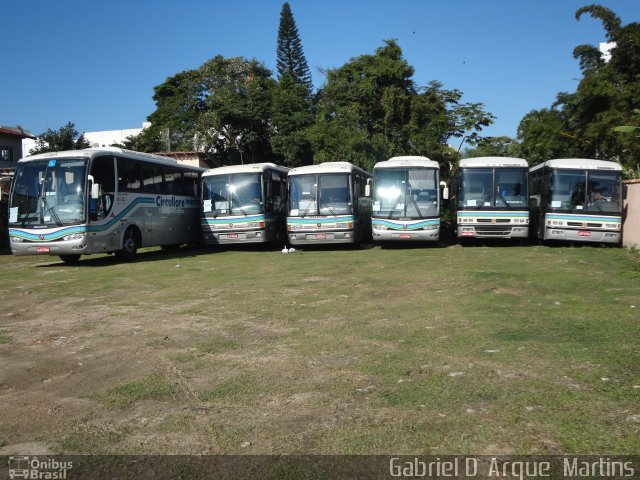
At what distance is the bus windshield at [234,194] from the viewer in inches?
755

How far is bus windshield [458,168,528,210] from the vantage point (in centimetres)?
1822

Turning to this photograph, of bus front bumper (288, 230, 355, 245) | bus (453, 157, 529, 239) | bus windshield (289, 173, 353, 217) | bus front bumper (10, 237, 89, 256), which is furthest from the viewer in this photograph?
bus windshield (289, 173, 353, 217)

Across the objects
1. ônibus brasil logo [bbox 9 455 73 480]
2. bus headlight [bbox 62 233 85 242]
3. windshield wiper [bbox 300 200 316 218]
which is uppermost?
windshield wiper [bbox 300 200 316 218]

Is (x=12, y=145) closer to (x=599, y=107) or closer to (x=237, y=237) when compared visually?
(x=237, y=237)

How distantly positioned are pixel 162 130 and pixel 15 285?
4311 cm

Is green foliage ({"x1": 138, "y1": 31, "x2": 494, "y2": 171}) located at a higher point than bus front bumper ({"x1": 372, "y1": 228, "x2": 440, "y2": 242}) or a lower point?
higher

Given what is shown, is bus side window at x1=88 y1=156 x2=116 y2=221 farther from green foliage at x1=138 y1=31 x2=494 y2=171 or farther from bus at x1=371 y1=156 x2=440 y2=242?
green foliage at x1=138 y1=31 x2=494 y2=171

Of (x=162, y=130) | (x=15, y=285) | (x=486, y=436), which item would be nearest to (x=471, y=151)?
(x=162, y=130)

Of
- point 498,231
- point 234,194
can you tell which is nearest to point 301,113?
point 234,194

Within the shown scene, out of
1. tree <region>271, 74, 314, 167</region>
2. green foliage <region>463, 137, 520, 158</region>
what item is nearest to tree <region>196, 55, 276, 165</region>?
tree <region>271, 74, 314, 167</region>

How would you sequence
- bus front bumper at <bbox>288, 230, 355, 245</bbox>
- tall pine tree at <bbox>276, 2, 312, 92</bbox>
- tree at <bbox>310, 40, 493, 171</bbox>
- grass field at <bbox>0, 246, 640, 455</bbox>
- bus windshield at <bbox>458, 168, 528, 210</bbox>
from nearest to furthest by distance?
grass field at <bbox>0, 246, 640, 455</bbox>
bus windshield at <bbox>458, 168, 528, 210</bbox>
bus front bumper at <bbox>288, 230, 355, 245</bbox>
tree at <bbox>310, 40, 493, 171</bbox>
tall pine tree at <bbox>276, 2, 312, 92</bbox>

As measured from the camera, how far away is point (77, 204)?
1493 centimetres

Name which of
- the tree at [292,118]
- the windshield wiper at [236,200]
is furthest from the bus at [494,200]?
the tree at [292,118]

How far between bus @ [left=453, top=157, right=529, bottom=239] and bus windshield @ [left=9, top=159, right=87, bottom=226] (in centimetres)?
1185
